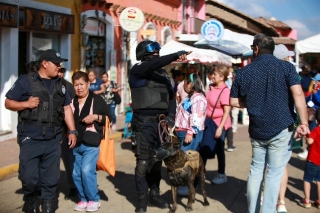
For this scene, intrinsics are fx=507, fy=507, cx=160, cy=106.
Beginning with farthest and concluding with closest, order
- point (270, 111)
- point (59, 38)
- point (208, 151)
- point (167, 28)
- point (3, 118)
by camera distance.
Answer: point (167, 28) < point (59, 38) < point (3, 118) < point (208, 151) < point (270, 111)

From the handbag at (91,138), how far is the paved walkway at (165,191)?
91cm

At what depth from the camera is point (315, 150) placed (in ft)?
22.1

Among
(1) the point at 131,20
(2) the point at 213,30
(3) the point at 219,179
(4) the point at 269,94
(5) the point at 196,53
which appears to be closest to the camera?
(4) the point at 269,94

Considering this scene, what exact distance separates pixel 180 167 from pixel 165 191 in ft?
4.84

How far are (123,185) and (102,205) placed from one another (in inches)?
48.4

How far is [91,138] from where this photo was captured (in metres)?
6.25

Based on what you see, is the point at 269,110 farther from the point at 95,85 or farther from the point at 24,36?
the point at 24,36

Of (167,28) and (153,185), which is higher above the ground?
(167,28)

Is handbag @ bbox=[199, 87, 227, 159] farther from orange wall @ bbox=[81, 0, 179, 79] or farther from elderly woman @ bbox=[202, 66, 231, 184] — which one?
orange wall @ bbox=[81, 0, 179, 79]

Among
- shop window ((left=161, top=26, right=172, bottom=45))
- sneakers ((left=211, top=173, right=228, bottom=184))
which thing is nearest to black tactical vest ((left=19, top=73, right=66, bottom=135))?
sneakers ((left=211, top=173, right=228, bottom=184))

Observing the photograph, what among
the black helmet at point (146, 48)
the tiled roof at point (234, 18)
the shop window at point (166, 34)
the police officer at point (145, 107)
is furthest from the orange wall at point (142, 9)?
the police officer at point (145, 107)

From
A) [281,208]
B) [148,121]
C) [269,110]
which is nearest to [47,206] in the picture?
[148,121]

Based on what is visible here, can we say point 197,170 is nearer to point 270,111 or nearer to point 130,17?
point 270,111

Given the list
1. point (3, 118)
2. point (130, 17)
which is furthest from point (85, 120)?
point (130, 17)
